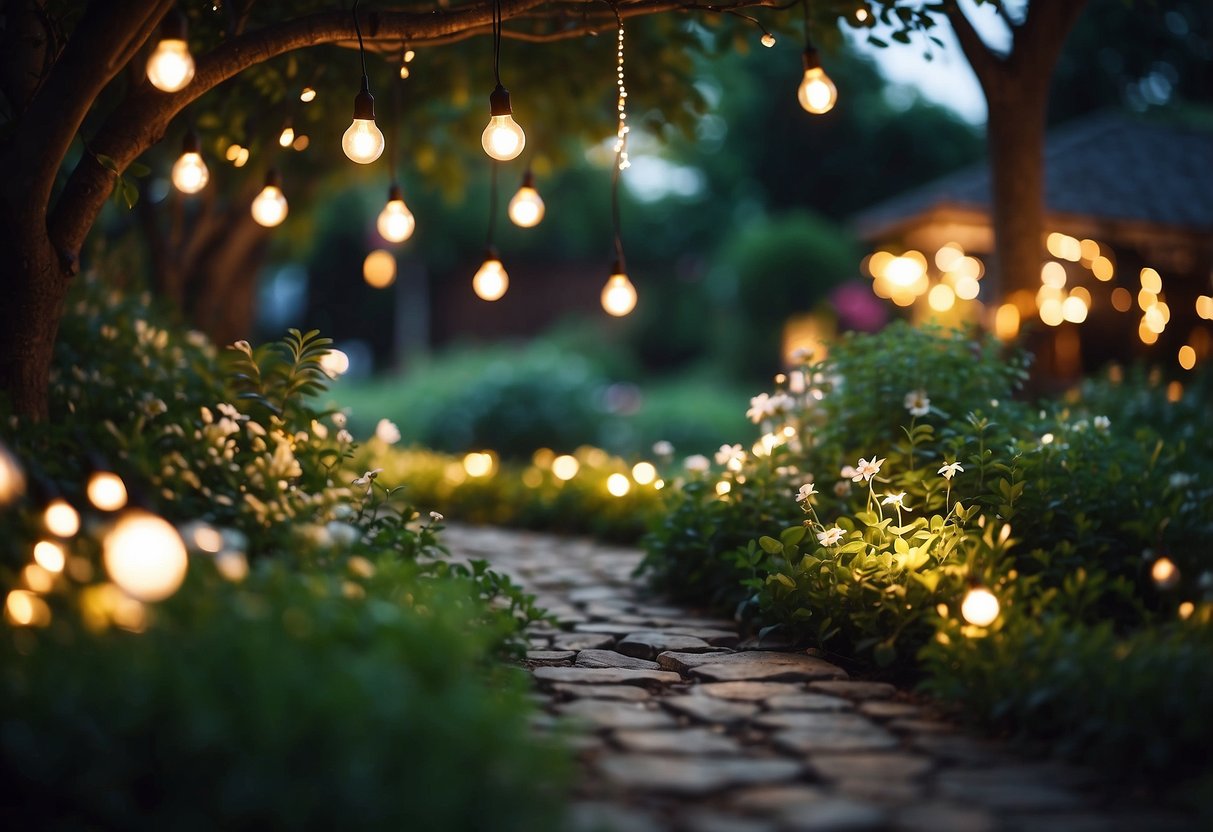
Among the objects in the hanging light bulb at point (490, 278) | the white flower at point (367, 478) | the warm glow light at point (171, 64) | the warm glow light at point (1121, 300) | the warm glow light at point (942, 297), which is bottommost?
the white flower at point (367, 478)

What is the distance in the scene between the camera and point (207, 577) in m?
2.57

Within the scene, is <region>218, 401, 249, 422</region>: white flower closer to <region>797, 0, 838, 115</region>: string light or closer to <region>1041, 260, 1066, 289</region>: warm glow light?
<region>797, 0, 838, 115</region>: string light

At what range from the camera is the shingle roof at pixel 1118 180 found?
35.6ft

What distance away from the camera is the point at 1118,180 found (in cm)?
1180

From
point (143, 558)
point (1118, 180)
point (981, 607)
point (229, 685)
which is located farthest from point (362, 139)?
point (1118, 180)

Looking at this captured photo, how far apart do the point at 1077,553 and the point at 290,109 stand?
544 cm

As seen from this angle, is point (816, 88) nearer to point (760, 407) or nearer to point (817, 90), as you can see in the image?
point (817, 90)

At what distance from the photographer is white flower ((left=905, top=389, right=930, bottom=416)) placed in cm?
439

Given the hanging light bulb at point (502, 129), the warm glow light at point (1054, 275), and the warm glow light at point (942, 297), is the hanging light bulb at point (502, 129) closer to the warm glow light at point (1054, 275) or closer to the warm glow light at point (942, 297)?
the warm glow light at point (942, 297)

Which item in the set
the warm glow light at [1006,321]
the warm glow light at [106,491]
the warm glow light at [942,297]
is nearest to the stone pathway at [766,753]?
the warm glow light at [106,491]

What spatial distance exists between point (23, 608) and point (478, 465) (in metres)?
5.93

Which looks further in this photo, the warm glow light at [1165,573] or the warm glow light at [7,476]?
the warm glow light at [1165,573]

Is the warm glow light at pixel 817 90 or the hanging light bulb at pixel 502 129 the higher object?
the warm glow light at pixel 817 90

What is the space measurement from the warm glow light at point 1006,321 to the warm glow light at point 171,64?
4917 mm
